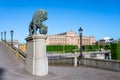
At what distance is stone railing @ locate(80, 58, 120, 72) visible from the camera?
21.5 meters

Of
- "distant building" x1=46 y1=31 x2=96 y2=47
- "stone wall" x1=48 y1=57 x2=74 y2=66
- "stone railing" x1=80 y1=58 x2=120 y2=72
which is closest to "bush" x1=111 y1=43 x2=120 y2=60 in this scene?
"stone railing" x1=80 y1=58 x2=120 y2=72

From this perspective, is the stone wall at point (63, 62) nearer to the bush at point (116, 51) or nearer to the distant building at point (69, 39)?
the bush at point (116, 51)

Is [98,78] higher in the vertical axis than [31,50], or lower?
lower

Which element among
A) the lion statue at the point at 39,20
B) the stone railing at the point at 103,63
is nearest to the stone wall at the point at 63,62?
the stone railing at the point at 103,63

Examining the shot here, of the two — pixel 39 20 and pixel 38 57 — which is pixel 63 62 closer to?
pixel 39 20

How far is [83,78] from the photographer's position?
1619 cm

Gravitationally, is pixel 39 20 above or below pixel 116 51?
above

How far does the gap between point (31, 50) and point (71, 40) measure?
159372 millimetres

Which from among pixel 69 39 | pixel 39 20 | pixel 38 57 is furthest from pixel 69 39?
pixel 38 57

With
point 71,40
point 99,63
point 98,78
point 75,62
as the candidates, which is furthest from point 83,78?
point 71,40

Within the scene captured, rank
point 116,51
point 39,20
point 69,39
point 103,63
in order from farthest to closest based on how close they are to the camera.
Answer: point 69,39
point 116,51
point 103,63
point 39,20

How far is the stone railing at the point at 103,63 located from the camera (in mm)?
21516

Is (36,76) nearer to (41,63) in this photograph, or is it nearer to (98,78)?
(41,63)

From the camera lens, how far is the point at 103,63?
23688 millimetres
